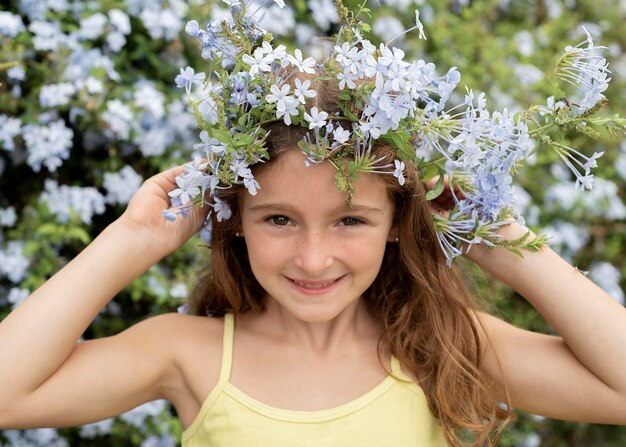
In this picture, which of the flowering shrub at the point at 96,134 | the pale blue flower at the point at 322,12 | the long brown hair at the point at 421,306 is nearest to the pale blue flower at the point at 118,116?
the flowering shrub at the point at 96,134

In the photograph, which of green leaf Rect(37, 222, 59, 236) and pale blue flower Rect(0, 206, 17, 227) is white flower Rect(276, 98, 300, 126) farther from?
pale blue flower Rect(0, 206, 17, 227)

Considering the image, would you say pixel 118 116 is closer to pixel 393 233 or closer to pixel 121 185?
pixel 121 185

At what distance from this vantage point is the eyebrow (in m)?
1.78

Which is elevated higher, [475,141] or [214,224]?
[475,141]

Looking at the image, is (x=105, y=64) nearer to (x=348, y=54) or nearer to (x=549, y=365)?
(x=348, y=54)

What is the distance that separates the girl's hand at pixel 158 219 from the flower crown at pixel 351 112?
16cm

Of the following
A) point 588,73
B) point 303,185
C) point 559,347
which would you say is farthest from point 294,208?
point 559,347

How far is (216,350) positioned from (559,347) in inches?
33.0

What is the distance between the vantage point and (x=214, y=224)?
6.79 ft

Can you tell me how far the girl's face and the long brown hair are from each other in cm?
9

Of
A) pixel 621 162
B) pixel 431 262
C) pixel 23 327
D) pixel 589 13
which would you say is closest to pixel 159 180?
pixel 23 327

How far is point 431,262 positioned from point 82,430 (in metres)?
1.31

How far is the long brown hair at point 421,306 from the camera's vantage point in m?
1.98

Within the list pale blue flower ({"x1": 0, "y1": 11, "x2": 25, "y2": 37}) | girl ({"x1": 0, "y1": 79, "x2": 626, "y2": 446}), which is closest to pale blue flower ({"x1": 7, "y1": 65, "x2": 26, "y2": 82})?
pale blue flower ({"x1": 0, "y1": 11, "x2": 25, "y2": 37})
